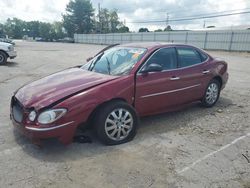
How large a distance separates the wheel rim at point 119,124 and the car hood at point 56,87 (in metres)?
0.54

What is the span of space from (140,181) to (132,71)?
72.7 inches

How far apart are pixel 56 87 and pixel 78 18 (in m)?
81.4

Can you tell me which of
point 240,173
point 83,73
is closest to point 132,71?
point 83,73

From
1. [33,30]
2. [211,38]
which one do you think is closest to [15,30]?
[33,30]

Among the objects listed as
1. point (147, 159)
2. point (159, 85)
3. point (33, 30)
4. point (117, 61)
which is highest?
point (117, 61)

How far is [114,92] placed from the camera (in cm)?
384

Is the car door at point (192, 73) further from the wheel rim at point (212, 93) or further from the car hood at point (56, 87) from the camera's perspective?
the car hood at point (56, 87)

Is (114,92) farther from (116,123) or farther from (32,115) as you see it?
(32,115)

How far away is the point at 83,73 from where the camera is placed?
4473 millimetres

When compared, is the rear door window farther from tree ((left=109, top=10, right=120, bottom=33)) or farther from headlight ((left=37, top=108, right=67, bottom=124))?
tree ((left=109, top=10, right=120, bottom=33))

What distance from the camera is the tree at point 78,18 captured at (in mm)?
80562

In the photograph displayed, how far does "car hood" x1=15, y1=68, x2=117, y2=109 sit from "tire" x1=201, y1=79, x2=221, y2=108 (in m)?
2.54

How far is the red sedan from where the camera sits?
344 cm

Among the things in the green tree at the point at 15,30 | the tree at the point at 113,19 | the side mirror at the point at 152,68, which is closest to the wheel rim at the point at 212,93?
the side mirror at the point at 152,68
